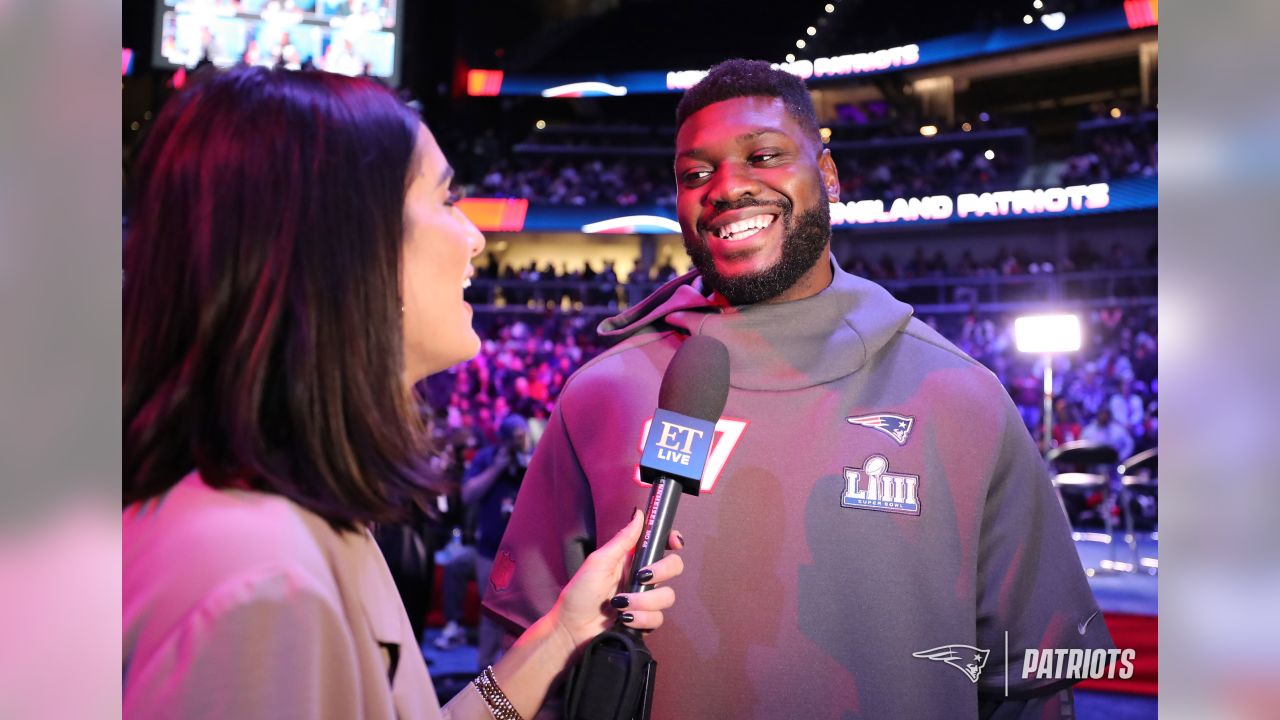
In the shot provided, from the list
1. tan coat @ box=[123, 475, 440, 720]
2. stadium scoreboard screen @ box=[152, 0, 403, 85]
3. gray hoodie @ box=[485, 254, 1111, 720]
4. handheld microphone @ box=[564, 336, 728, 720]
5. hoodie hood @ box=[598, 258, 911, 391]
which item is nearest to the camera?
tan coat @ box=[123, 475, 440, 720]

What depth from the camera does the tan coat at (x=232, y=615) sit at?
0.77 meters

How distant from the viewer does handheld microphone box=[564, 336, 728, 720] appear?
40.3 inches

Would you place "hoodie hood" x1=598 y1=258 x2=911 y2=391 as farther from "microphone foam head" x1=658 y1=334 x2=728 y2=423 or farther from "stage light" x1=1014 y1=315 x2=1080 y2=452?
"stage light" x1=1014 y1=315 x2=1080 y2=452

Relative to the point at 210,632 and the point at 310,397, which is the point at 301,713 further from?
the point at 310,397

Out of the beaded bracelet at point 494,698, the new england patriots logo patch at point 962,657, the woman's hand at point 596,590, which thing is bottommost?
the new england patriots logo patch at point 962,657

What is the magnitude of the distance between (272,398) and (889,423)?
3.13 ft

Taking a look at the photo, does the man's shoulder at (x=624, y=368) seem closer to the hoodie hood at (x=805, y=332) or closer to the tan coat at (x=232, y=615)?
the hoodie hood at (x=805, y=332)

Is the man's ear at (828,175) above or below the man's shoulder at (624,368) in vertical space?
above

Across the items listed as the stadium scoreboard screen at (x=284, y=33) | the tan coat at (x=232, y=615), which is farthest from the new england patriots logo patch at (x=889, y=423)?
the stadium scoreboard screen at (x=284, y=33)

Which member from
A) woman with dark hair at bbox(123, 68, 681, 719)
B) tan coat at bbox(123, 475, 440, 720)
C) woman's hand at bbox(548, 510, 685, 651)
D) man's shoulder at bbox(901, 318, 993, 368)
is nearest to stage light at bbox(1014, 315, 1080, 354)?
man's shoulder at bbox(901, 318, 993, 368)

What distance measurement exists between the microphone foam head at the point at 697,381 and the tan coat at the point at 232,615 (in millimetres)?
519

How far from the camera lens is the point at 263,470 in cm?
84

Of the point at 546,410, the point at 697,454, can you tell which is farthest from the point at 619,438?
Answer: the point at 546,410

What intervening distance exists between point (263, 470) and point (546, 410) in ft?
21.7
